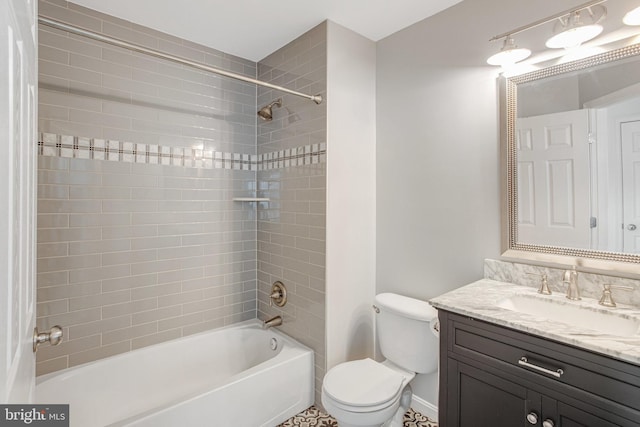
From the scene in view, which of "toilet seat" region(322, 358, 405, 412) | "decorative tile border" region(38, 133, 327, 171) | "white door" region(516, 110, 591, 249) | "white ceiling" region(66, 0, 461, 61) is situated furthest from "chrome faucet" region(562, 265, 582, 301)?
"white ceiling" region(66, 0, 461, 61)

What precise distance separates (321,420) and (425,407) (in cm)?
66

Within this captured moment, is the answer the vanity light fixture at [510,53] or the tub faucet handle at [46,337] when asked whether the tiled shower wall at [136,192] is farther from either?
the vanity light fixture at [510,53]

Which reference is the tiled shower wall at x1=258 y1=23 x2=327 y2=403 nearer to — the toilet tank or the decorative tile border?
the decorative tile border

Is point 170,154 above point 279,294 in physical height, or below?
above

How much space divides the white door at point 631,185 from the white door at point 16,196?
1952mm

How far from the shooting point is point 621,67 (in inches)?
54.5

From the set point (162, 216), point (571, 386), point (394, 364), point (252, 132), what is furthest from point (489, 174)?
point (162, 216)

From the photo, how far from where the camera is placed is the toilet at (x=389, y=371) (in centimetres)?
159

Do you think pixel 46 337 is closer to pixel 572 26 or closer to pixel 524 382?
pixel 524 382

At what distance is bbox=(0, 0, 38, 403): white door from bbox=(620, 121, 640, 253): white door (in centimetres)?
195

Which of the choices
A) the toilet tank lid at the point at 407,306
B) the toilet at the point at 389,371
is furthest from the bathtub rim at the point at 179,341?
the toilet tank lid at the point at 407,306

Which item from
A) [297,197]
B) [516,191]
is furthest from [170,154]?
[516,191]

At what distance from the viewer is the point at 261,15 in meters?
2.02

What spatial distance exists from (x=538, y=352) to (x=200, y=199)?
Answer: 2.16 m
